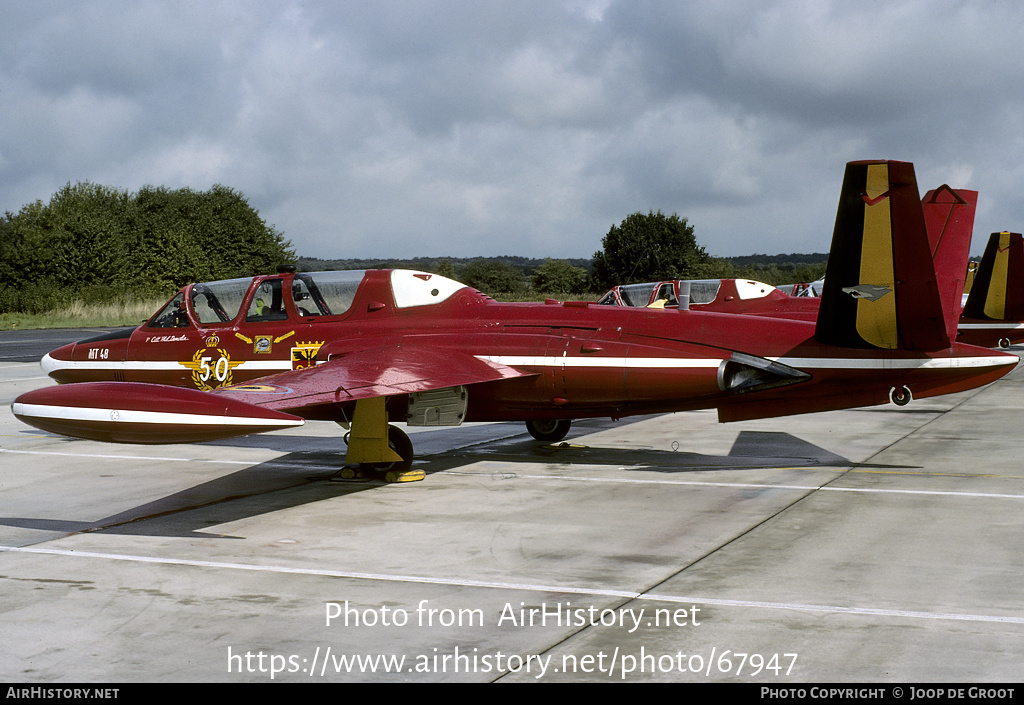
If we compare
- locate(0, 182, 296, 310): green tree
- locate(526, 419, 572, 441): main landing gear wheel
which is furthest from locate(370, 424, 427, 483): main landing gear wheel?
locate(0, 182, 296, 310): green tree

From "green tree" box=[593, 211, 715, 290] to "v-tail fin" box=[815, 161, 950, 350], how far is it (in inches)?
2750

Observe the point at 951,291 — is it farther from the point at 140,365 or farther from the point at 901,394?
the point at 140,365

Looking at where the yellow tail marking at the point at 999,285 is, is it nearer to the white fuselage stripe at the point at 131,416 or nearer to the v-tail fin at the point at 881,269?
the v-tail fin at the point at 881,269

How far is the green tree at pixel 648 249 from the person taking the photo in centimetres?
8044

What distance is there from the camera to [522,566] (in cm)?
699

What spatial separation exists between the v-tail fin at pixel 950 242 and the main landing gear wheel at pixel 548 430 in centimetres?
525

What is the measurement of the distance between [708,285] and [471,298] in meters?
9.86

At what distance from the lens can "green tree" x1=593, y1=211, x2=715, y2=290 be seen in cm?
8044

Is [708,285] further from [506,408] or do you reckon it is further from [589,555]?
[589,555]

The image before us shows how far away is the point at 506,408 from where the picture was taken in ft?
36.5

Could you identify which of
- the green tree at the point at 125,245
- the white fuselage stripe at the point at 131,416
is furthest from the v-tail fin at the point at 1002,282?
the green tree at the point at 125,245
